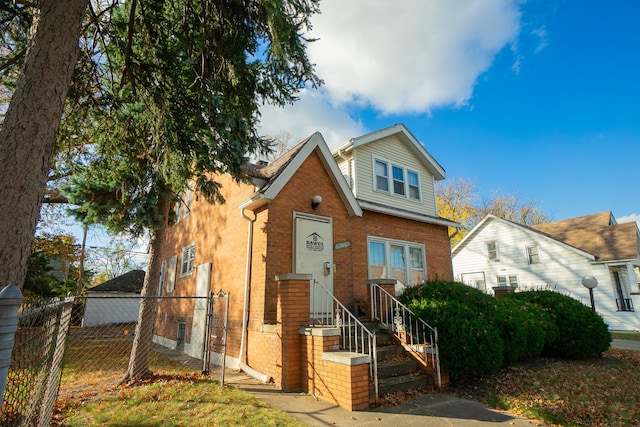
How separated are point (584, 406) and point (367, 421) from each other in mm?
3883

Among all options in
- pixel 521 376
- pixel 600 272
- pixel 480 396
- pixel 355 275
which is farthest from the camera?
pixel 600 272

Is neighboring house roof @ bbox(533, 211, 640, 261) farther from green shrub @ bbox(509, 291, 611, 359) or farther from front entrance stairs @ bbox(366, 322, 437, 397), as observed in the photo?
front entrance stairs @ bbox(366, 322, 437, 397)

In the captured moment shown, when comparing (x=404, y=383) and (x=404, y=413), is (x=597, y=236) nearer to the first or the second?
(x=404, y=383)

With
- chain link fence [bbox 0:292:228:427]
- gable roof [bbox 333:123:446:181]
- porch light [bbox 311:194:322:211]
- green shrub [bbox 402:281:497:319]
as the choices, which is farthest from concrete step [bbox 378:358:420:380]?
gable roof [bbox 333:123:446:181]

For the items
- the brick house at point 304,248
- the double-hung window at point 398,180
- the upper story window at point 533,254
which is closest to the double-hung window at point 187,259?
the brick house at point 304,248

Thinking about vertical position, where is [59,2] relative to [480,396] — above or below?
above

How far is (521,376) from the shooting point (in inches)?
284

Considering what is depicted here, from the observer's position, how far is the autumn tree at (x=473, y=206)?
31141 millimetres

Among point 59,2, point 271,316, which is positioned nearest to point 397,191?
point 271,316

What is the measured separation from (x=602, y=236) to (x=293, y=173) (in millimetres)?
22416

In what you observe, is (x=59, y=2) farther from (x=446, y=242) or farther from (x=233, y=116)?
(x=446, y=242)

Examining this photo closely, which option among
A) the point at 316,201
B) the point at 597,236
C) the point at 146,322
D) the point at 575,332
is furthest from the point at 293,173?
the point at 597,236

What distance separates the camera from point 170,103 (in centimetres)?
708

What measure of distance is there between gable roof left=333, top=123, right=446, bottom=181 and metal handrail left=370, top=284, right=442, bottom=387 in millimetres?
5646
